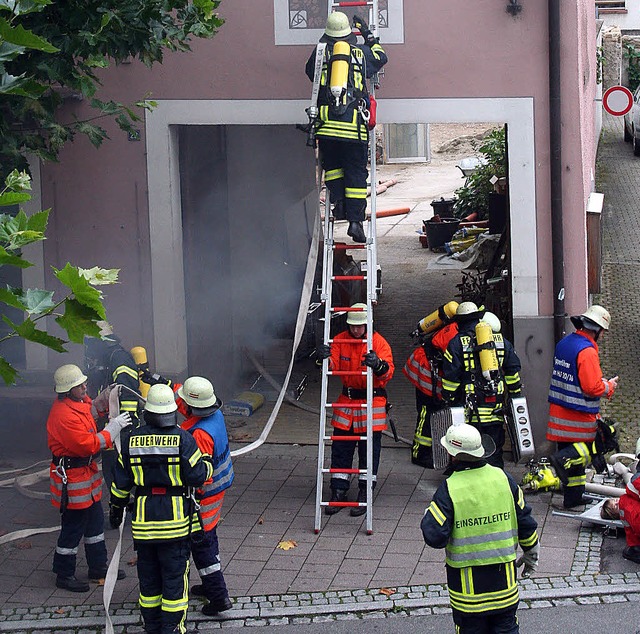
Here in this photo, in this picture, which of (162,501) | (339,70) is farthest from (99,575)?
(339,70)

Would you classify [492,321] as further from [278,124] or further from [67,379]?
[67,379]

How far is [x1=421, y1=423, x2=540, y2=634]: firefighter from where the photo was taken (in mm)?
5961

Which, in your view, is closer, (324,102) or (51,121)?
(51,121)

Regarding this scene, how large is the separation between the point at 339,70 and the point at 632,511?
3958mm

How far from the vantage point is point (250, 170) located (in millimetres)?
13188

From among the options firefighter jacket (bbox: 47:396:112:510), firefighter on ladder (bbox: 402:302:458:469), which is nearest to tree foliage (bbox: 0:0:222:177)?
firefighter jacket (bbox: 47:396:112:510)

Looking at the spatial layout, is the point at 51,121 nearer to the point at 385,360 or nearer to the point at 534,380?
the point at 385,360

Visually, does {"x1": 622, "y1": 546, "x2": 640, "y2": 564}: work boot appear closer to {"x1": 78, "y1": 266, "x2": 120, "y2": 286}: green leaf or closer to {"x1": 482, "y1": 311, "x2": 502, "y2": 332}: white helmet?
{"x1": 482, "y1": 311, "x2": 502, "y2": 332}: white helmet

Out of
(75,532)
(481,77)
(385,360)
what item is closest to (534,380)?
(385,360)

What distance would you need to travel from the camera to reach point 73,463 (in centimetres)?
784

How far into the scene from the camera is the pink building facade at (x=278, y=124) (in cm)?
975

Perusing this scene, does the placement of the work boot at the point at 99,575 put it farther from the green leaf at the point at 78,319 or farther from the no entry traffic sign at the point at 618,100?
the no entry traffic sign at the point at 618,100

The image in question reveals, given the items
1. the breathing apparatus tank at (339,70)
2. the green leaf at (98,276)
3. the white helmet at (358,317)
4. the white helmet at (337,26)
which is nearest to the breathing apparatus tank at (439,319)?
the white helmet at (358,317)

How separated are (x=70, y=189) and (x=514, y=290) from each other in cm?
425
